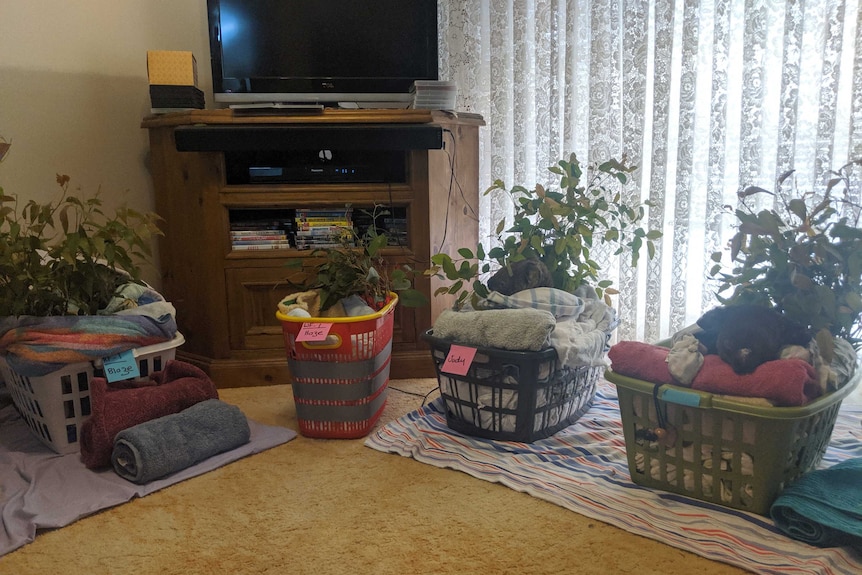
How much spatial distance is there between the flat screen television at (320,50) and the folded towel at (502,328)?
92 centimetres

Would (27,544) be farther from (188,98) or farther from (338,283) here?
(188,98)

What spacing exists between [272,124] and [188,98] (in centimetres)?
33

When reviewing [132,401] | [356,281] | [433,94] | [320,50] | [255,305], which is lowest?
[132,401]

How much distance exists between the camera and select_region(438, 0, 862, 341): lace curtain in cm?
167

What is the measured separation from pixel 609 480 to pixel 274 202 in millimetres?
1212

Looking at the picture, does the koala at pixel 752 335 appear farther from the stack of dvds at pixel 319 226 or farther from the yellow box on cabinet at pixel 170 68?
the yellow box on cabinet at pixel 170 68

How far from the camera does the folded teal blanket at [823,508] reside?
3.63 feet

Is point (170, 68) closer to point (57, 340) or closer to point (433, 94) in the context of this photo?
point (433, 94)

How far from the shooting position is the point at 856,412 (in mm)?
1703

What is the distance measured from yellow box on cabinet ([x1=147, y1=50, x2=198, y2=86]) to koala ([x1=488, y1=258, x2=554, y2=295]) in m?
1.14

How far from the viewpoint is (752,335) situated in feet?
3.98

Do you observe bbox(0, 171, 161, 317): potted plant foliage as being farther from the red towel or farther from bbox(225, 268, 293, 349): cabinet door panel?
the red towel

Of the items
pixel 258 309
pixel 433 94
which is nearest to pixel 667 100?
pixel 433 94

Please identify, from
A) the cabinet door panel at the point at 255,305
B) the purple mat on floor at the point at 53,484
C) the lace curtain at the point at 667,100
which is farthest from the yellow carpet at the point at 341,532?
the lace curtain at the point at 667,100
